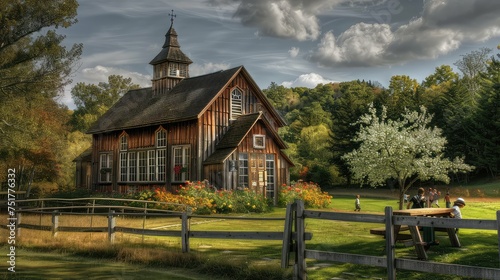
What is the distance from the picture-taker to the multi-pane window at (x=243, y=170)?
25.9 m

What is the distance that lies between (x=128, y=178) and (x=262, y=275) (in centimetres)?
2372

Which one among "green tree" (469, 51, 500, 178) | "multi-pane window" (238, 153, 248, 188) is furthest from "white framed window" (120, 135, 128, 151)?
"green tree" (469, 51, 500, 178)

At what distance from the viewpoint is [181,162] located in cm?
2748

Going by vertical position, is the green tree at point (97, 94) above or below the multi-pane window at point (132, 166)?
above

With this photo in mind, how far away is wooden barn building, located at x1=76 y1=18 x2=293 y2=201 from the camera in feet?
86.2

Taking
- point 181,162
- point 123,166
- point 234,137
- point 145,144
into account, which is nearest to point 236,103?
point 234,137

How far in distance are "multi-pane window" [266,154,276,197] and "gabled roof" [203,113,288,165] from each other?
1.06m

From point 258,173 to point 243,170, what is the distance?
1.06 metres

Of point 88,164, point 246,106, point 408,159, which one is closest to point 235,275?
point 408,159

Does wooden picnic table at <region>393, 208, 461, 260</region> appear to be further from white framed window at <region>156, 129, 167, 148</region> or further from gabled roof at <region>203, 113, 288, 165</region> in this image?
white framed window at <region>156, 129, 167, 148</region>

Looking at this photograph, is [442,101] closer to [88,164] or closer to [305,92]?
[88,164]

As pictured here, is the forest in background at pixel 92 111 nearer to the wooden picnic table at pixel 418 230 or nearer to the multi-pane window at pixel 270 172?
the multi-pane window at pixel 270 172

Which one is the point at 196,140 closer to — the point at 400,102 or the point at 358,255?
the point at 358,255

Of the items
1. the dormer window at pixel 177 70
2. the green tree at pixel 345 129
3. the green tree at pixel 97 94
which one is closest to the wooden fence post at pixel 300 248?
the dormer window at pixel 177 70
